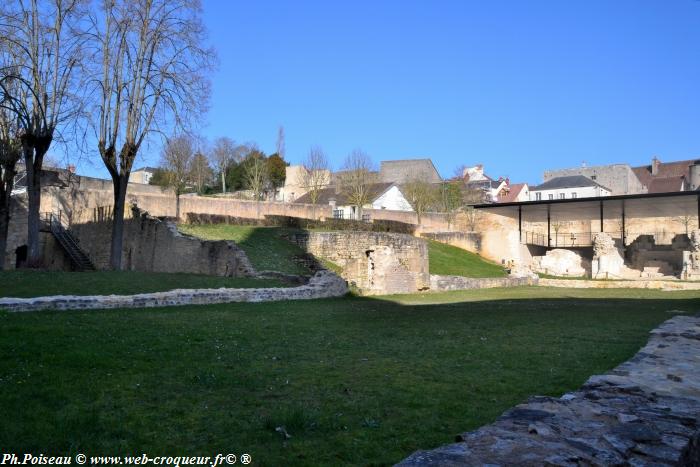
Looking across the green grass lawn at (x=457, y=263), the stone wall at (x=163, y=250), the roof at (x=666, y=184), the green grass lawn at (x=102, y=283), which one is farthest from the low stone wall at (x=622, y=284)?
the roof at (x=666, y=184)

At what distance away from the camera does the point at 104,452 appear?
3.77m

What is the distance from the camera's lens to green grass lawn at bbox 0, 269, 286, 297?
522 inches

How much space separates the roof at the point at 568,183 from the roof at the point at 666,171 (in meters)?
10.3

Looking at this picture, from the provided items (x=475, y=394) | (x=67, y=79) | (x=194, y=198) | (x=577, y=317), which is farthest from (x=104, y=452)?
(x=194, y=198)

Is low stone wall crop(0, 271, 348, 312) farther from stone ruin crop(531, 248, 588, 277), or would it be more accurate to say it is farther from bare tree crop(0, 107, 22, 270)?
stone ruin crop(531, 248, 588, 277)

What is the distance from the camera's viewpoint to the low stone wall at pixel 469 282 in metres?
27.2

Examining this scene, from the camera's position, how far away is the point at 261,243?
23.0 meters

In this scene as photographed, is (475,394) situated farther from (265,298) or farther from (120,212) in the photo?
(120,212)

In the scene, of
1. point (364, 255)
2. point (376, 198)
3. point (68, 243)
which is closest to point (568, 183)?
point (376, 198)

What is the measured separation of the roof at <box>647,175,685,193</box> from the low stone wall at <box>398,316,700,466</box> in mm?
69713

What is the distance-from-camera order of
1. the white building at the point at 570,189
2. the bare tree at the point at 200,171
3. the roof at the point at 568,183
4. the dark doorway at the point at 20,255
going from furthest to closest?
the roof at the point at 568,183
the white building at the point at 570,189
the bare tree at the point at 200,171
the dark doorway at the point at 20,255

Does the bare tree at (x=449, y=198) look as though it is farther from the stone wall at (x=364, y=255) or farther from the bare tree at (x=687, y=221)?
the stone wall at (x=364, y=255)

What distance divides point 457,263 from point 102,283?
22.1 m

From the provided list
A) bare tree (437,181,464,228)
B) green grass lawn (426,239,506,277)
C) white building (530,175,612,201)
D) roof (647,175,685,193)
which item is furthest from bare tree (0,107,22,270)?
roof (647,175,685,193)
